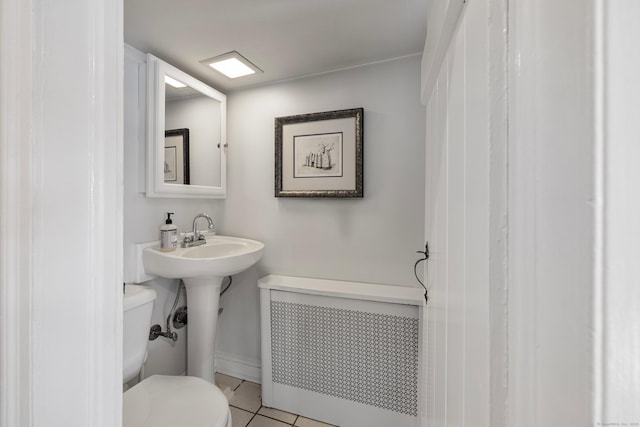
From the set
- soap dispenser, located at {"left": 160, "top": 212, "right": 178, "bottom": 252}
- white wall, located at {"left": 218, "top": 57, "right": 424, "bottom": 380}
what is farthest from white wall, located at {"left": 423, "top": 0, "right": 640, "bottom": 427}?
soap dispenser, located at {"left": 160, "top": 212, "right": 178, "bottom": 252}

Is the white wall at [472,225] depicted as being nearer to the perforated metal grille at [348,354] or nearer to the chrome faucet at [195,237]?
the perforated metal grille at [348,354]

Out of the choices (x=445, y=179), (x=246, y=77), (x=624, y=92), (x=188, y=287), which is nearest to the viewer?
(x=624, y=92)

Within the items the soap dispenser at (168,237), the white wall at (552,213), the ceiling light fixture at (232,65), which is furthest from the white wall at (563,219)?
the soap dispenser at (168,237)

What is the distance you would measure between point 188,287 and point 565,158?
1779mm

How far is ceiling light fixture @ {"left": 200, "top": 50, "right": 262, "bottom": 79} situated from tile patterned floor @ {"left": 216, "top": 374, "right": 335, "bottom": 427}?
6.71 feet

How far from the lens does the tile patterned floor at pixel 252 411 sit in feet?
5.25

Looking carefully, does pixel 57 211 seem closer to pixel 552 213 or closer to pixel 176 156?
pixel 552 213

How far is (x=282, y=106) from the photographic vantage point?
1881 millimetres

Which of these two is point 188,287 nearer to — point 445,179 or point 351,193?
point 351,193

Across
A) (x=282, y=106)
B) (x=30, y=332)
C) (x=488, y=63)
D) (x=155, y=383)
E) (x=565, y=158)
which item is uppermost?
(x=282, y=106)

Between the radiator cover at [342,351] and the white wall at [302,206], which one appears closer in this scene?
the radiator cover at [342,351]

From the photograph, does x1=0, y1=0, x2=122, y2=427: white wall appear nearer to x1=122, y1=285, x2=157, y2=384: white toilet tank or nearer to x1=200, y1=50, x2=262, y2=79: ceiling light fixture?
x1=122, y1=285, x2=157, y2=384: white toilet tank

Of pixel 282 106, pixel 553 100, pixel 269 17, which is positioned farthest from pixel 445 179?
pixel 282 106

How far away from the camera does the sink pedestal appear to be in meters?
1.62
